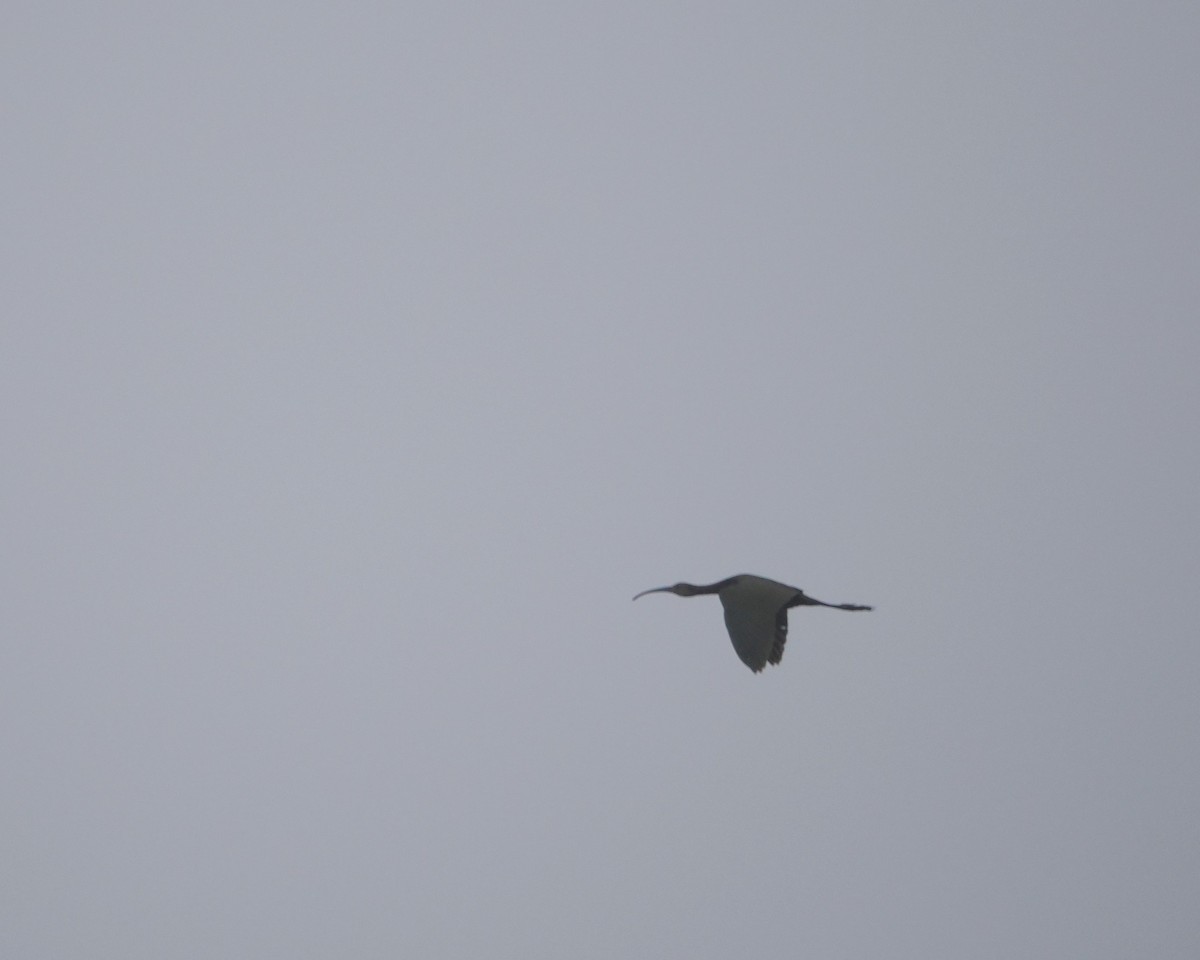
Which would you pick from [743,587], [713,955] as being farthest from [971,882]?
[743,587]

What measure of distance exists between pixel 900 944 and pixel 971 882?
14.5 meters

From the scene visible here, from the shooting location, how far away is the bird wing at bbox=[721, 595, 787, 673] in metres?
23.1

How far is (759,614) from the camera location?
23.6 metres

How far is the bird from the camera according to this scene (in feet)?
75.9

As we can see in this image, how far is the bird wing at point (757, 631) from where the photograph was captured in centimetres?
2308

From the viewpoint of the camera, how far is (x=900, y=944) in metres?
188

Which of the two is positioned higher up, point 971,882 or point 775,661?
point 775,661

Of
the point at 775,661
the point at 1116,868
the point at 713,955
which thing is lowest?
the point at 713,955

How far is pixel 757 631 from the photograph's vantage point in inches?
927

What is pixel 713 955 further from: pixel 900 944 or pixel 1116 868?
pixel 1116 868

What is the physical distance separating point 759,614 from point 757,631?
0.23 meters

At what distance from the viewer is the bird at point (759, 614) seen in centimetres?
2314

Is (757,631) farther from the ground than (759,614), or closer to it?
closer to it

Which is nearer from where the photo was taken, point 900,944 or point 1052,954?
point 1052,954
